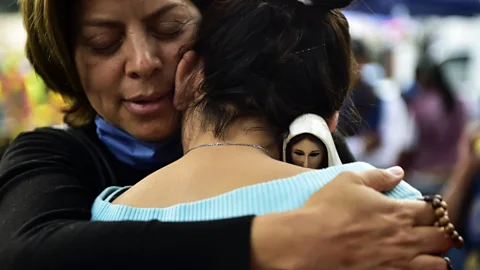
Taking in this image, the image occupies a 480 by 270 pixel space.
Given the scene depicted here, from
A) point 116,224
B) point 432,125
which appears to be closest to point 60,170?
point 116,224

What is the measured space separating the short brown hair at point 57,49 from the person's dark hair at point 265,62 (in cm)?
41

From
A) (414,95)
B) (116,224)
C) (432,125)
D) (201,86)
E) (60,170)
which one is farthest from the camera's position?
(414,95)

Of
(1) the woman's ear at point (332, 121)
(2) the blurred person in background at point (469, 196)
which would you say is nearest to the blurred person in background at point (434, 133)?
(2) the blurred person in background at point (469, 196)

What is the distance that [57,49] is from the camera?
141 cm

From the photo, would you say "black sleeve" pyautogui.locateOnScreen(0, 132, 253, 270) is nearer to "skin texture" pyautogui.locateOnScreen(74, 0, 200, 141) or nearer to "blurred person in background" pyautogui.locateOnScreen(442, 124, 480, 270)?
"skin texture" pyautogui.locateOnScreen(74, 0, 200, 141)

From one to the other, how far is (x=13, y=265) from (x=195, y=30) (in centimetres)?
51

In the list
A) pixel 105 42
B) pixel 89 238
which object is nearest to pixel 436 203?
pixel 89 238

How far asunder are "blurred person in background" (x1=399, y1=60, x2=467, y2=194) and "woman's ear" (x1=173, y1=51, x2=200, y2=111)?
306 cm

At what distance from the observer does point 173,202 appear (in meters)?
0.99

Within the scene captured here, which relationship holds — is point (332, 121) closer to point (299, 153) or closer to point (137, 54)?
point (299, 153)

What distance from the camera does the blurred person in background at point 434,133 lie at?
421 cm

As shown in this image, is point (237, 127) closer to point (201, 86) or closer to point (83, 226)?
point (201, 86)

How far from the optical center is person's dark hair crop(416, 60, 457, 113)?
174 inches

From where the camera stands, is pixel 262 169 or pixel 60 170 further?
pixel 60 170
